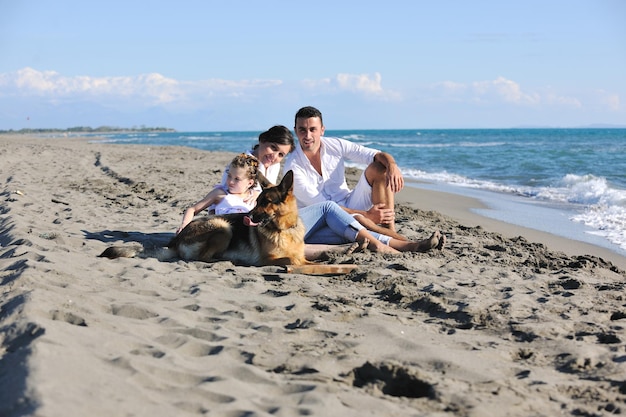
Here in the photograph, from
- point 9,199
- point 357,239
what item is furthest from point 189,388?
point 9,199

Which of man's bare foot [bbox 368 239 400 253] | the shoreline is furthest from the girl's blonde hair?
the shoreline

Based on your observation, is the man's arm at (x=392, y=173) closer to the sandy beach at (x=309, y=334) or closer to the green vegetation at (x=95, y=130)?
the sandy beach at (x=309, y=334)

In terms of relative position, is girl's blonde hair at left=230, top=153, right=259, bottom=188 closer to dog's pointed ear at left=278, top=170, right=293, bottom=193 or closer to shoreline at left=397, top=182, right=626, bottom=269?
A: dog's pointed ear at left=278, top=170, right=293, bottom=193

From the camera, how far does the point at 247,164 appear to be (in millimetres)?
6238

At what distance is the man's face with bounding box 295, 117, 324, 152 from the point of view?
649 centimetres

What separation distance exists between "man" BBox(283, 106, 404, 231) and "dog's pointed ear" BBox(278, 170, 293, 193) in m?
0.95

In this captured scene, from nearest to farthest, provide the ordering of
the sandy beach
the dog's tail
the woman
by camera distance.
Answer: the sandy beach
the dog's tail
the woman

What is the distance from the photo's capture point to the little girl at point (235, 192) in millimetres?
6219

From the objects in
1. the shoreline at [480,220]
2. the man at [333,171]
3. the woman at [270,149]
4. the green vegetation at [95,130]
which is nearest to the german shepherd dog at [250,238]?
the woman at [270,149]

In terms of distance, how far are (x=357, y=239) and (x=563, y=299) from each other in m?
2.21

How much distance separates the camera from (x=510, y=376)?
3.16 meters

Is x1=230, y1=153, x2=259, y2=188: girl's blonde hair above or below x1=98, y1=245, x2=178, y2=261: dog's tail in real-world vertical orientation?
above

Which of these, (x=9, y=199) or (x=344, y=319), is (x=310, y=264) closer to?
(x=344, y=319)

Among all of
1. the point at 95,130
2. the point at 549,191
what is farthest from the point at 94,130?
the point at 549,191
